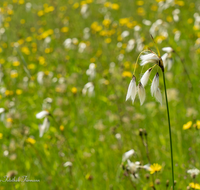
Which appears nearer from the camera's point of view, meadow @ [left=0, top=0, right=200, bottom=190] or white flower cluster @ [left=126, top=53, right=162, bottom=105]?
white flower cluster @ [left=126, top=53, right=162, bottom=105]

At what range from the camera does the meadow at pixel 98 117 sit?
6.64ft

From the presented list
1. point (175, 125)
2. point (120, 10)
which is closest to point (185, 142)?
point (175, 125)

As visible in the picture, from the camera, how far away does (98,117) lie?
124 inches

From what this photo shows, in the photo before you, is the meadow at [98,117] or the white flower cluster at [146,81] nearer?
the white flower cluster at [146,81]

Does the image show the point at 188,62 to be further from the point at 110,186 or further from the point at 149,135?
the point at 110,186

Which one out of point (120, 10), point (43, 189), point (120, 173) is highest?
point (120, 10)

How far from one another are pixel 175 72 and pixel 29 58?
10.1ft

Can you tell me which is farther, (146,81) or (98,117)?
(98,117)

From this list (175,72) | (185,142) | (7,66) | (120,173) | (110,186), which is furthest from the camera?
(7,66)

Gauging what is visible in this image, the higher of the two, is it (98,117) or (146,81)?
(146,81)

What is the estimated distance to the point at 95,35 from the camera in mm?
5215

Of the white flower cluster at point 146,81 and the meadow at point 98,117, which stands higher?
the white flower cluster at point 146,81

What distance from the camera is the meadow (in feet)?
6.64

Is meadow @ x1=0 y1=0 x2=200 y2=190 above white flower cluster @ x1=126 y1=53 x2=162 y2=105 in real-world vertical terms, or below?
below
